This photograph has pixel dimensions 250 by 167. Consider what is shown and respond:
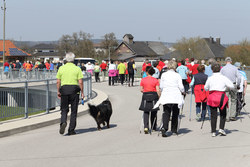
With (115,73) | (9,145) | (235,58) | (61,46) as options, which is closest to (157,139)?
(9,145)

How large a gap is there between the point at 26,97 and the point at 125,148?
4.82 meters

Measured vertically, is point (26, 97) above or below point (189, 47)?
below

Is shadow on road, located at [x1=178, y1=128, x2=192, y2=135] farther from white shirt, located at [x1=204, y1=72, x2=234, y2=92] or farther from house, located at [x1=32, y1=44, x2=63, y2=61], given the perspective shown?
house, located at [x1=32, y1=44, x2=63, y2=61]

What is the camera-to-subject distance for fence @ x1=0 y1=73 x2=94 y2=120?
1120 cm

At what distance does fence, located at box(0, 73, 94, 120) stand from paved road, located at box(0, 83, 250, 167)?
1308 millimetres

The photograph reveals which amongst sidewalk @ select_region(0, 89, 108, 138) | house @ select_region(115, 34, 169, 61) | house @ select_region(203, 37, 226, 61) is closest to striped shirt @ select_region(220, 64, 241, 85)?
sidewalk @ select_region(0, 89, 108, 138)

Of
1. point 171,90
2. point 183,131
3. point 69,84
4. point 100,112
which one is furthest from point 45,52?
point 171,90

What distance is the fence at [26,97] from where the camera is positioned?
1120cm

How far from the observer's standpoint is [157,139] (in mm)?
8797

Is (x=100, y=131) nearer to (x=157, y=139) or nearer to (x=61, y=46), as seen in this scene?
(x=157, y=139)

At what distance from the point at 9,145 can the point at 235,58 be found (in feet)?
194

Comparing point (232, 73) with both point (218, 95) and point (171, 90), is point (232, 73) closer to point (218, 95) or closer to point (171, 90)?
point (218, 95)

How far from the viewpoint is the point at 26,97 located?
11695mm

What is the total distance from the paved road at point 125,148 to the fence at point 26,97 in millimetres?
1308
